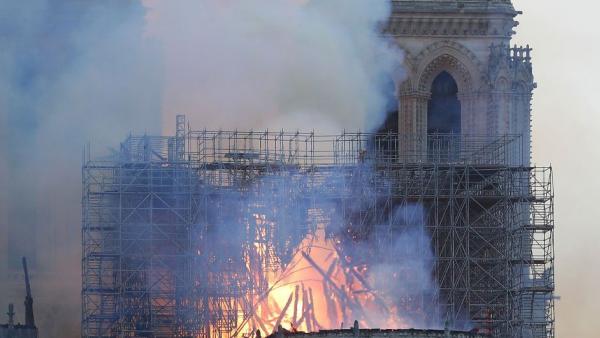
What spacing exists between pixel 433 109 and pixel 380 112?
2696 millimetres

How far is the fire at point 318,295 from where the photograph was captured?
87438mm

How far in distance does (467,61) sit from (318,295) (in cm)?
1164

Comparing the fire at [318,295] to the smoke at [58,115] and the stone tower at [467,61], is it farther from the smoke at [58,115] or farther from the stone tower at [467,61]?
the stone tower at [467,61]

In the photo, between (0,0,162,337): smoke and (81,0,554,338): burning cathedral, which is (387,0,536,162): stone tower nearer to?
(81,0,554,338): burning cathedral

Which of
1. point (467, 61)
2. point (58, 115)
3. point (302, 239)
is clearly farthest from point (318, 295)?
point (467, 61)

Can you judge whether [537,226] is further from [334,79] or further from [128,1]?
[128,1]

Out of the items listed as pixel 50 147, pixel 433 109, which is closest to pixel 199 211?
pixel 50 147

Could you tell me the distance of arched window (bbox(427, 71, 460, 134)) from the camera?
9719cm

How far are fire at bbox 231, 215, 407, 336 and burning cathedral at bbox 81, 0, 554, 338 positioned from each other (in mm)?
42

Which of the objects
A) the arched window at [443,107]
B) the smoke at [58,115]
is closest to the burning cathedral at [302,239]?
the smoke at [58,115]

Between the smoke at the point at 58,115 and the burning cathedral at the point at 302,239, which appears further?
the smoke at the point at 58,115

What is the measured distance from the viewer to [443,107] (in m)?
97.4

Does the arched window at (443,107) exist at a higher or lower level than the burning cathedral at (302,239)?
higher

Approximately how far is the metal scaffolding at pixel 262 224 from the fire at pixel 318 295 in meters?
0.37
